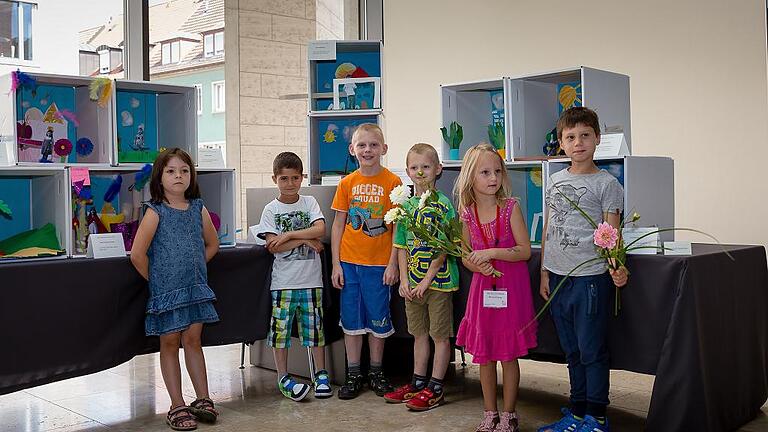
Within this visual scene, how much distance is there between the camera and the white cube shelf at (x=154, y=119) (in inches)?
154

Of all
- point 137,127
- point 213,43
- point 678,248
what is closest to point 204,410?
point 137,127

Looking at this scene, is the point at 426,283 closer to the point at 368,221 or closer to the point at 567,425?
the point at 368,221

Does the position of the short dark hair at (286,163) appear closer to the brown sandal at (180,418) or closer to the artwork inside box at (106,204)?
the artwork inside box at (106,204)

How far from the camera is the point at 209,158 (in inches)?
158

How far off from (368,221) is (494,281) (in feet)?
2.87

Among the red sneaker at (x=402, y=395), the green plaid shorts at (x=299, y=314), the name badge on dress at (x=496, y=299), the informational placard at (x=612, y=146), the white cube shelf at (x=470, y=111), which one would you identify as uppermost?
the white cube shelf at (x=470, y=111)

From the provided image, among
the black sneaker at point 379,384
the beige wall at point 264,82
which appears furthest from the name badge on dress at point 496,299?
the beige wall at point 264,82

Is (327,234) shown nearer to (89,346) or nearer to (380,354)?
(380,354)

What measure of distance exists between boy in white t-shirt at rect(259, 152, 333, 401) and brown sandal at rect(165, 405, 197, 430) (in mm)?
Answer: 584

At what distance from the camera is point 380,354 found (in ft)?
13.3

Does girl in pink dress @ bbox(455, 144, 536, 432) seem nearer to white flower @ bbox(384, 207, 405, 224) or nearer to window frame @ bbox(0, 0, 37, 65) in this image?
white flower @ bbox(384, 207, 405, 224)

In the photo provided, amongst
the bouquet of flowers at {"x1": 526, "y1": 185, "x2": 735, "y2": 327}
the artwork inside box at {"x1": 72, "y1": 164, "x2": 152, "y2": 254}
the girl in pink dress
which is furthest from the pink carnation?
the artwork inside box at {"x1": 72, "y1": 164, "x2": 152, "y2": 254}

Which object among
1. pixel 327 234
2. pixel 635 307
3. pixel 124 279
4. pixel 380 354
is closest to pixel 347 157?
pixel 327 234

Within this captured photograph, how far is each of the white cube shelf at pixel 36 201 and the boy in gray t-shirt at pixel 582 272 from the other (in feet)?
6.68
